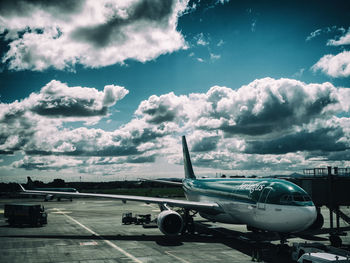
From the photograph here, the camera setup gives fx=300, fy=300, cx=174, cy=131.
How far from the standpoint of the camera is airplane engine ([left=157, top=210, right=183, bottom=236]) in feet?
78.1

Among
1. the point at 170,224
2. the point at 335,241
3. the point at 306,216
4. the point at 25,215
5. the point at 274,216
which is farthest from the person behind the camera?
the point at 25,215

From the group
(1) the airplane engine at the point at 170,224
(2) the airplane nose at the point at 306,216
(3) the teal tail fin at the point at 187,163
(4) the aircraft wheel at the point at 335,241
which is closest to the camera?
(2) the airplane nose at the point at 306,216

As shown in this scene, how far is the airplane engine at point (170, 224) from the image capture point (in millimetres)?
23797

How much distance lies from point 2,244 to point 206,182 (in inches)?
750

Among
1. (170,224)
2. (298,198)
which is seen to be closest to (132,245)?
(170,224)

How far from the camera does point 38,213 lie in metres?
34.2

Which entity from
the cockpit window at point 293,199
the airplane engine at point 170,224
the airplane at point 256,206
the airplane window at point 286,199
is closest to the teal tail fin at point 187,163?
the airplane at point 256,206

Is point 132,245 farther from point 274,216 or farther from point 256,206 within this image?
point 274,216

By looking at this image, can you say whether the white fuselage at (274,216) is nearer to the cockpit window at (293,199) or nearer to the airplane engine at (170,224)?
the cockpit window at (293,199)

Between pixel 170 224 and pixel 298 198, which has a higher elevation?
pixel 298 198

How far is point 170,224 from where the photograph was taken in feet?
78.7

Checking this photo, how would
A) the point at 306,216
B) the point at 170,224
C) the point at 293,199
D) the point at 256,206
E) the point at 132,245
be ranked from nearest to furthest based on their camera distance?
the point at 306,216 → the point at 293,199 → the point at 256,206 → the point at 132,245 → the point at 170,224

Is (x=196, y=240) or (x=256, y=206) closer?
(x=256, y=206)

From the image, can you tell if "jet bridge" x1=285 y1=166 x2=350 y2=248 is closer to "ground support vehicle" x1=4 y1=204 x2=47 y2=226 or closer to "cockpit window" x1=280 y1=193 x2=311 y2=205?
"cockpit window" x1=280 y1=193 x2=311 y2=205
